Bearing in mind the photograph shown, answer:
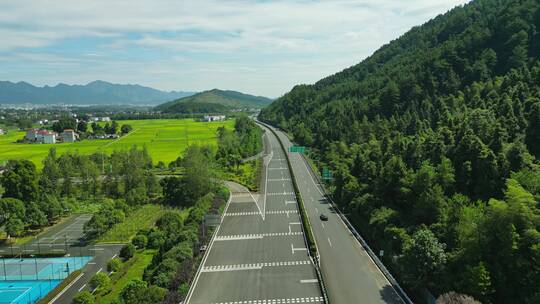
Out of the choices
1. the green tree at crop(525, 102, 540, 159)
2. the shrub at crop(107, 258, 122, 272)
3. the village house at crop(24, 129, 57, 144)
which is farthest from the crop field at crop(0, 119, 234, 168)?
the green tree at crop(525, 102, 540, 159)

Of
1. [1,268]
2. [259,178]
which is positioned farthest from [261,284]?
[259,178]

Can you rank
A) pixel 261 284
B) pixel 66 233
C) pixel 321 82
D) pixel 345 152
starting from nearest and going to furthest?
1. pixel 261 284
2. pixel 66 233
3. pixel 345 152
4. pixel 321 82

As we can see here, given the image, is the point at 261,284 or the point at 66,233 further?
the point at 66,233

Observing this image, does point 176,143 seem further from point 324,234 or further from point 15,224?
point 324,234

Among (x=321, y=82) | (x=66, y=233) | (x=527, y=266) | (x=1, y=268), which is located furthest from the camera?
(x=321, y=82)

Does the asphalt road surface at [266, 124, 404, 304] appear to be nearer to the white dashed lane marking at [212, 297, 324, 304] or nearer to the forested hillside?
the white dashed lane marking at [212, 297, 324, 304]

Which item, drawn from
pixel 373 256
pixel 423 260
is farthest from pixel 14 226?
pixel 423 260

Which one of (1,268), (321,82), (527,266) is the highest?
(321,82)

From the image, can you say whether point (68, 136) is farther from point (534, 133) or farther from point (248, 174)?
point (534, 133)
